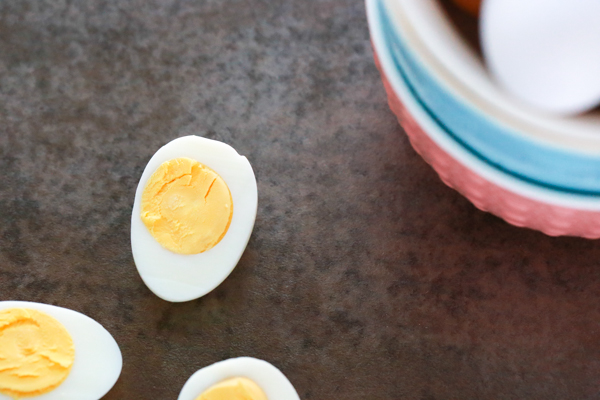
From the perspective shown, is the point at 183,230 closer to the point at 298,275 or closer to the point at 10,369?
the point at 298,275

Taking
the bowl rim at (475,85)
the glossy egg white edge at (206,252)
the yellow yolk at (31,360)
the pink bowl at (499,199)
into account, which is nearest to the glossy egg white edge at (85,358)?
the yellow yolk at (31,360)

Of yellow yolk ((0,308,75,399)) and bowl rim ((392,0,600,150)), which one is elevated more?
bowl rim ((392,0,600,150))

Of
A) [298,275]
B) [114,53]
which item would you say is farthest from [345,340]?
[114,53]

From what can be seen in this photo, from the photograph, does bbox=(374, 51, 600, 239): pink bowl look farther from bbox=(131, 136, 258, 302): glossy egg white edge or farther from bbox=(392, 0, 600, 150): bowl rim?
bbox=(131, 136, 258, 302): glossy egg white edge

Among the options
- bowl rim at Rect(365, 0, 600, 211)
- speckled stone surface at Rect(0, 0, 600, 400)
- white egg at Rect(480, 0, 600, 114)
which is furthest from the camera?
speckled stone surface at Rect(0, 0, 600, 400)

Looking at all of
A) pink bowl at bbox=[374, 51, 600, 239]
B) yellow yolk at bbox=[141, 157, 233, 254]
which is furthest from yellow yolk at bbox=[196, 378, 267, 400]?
pink bowl at bbox=[374, 51, 600, 239]

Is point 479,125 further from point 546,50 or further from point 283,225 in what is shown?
point 283,225
